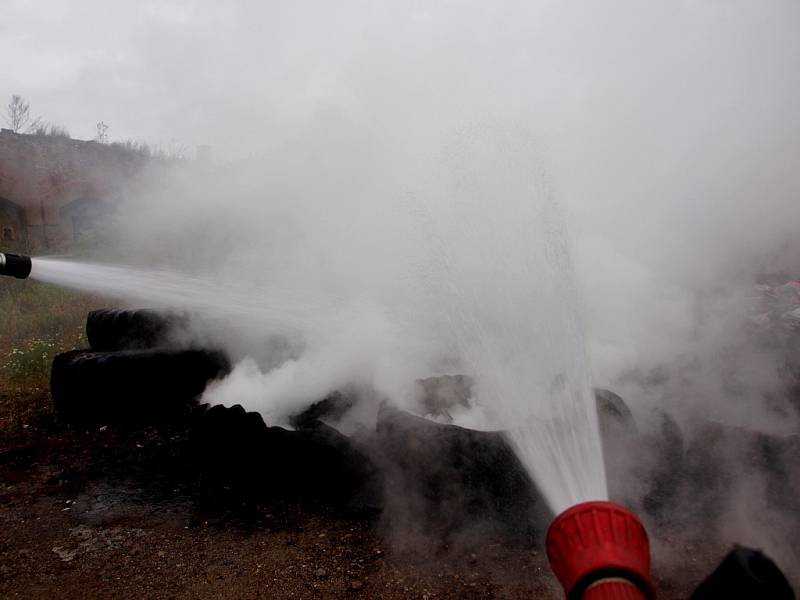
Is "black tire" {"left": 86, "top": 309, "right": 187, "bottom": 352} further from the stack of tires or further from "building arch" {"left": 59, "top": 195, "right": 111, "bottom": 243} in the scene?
"building arch" {"left": 59, "top": 195, "right": 111, "bottom": 243}

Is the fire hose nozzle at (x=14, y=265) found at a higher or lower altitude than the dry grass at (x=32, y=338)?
higher

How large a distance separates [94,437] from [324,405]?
250 centimetres

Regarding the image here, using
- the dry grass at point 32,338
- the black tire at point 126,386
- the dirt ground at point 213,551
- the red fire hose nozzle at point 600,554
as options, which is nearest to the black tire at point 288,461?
the dirt ground at point 213,551

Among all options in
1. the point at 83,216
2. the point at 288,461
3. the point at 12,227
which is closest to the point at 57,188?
the point at 83,216

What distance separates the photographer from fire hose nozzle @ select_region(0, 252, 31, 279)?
457 centimetres

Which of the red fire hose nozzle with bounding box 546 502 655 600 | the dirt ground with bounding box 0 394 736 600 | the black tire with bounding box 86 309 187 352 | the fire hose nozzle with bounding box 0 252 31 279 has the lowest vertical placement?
the dirt ground with bounding box 0 394 736 600

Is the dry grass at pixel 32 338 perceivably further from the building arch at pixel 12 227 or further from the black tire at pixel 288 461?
the building arch at pixel 12 227

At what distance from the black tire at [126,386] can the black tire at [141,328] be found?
0.57m

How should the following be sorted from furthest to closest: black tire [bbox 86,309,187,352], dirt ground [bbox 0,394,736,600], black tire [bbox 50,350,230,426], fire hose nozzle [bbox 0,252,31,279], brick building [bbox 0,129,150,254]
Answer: brick building [bbox 0,129,150,254]
black tire [bbox 86,309,187,352]
black tire [bbox 50,350,230,426]
fire hose nozzle [bbox 0,252,31,279]
dirt ground [bbox 0,394,736,600]

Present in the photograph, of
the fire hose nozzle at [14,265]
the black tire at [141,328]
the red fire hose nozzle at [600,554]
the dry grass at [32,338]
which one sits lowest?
the dry grass at [32,338]

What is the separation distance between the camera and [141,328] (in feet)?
20.6

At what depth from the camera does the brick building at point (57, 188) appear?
14.4m

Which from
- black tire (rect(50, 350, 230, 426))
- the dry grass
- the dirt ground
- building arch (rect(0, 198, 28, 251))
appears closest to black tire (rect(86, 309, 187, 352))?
black tire (rect(50, 350, 230, 426))

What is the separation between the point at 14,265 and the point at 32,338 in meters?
5.38
